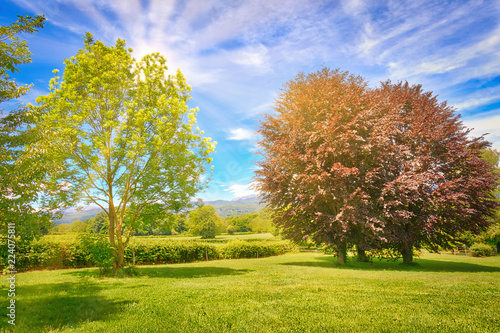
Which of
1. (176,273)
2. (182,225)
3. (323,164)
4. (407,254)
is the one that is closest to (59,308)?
(176,273)

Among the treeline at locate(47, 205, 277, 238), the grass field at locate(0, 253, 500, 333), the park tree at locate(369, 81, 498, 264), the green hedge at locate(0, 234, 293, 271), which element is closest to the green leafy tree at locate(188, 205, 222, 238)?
the treeline at locate(47, 205, 277, 238)

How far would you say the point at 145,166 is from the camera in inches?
539

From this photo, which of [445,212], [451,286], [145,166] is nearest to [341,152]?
[445,212]

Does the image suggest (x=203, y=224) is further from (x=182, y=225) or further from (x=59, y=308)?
(x=59, y=308)

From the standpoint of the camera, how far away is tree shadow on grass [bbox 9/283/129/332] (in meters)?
5.14

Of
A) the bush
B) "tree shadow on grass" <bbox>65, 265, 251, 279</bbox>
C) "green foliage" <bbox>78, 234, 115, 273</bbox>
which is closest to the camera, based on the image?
→ "green foliage" <bbox>78, 234, 115, 273</bbox>

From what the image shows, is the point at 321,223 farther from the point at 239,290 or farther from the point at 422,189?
the point at 239,290

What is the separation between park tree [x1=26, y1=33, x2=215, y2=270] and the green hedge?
42.5 inches

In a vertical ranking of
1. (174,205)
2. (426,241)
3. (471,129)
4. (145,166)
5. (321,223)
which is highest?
(471,129)

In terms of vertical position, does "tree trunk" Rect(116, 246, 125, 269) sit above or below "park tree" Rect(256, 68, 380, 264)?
below

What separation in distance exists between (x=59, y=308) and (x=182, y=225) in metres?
77.8

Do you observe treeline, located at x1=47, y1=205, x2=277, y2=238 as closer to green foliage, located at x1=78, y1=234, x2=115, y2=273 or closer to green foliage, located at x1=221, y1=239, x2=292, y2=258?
green foliage, located at x1=78, y1=234, x2=115, y2=273

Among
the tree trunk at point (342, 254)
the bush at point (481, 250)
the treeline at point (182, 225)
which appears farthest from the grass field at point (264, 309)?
the bush at point (481, 250)

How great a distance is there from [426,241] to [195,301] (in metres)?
19.4
